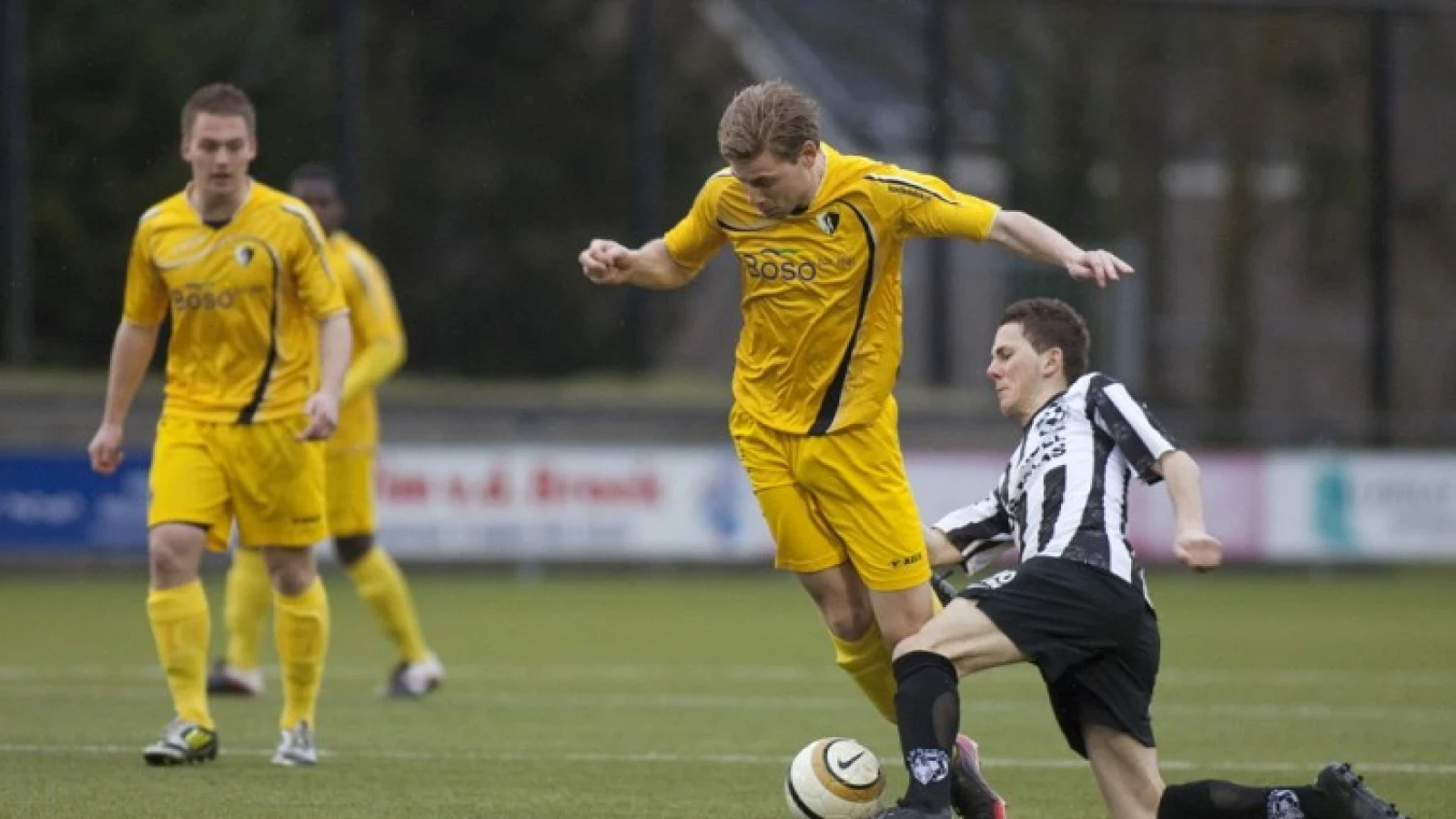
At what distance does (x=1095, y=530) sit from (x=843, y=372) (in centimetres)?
123

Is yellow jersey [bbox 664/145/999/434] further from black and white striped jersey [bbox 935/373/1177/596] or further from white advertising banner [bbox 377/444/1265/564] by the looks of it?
white advertising banner [bbox 377/444/1265/564]

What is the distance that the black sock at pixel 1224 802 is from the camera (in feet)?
21.4

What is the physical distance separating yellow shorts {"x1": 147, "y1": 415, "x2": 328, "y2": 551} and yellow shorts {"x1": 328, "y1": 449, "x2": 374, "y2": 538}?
2938mm

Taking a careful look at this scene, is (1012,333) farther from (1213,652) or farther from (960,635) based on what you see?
Answer: (1213,652)

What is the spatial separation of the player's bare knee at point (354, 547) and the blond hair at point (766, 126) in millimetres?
5229

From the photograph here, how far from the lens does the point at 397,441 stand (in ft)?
68.3

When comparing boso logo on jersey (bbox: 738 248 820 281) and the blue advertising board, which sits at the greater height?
boso logo on jersey (bbox: 738 248 820 281)

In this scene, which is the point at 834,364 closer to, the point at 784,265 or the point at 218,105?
the point at 784,265

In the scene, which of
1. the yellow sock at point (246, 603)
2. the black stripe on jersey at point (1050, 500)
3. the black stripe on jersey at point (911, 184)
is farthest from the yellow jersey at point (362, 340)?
the black stripe on jersey at point (1050, 500)

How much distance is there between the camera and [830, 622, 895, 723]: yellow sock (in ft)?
24.9

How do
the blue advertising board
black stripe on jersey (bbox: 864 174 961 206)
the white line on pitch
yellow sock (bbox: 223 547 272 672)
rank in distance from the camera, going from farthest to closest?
the blue advertising board
yellow sock (bbox: 223 547 272 672)
the white line on pitch
black stripe on jersey (bbox: 864 174 961 206)

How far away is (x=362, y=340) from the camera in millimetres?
12164

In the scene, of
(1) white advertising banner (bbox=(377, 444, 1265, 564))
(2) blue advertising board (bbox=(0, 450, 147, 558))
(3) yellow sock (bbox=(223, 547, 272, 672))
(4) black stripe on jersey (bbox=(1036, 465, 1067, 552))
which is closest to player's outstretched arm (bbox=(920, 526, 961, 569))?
(4) black stripe on jersey (bbox=(1036, 465, 1067, 552))

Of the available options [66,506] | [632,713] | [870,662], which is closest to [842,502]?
[870,662]
